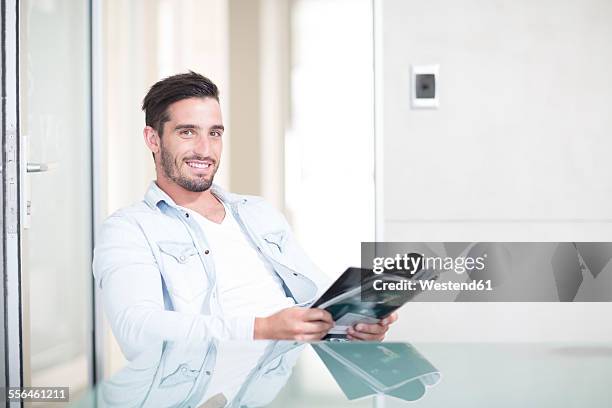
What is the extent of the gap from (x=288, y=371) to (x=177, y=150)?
1709 mm

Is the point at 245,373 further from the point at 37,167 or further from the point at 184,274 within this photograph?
the point at 37,167

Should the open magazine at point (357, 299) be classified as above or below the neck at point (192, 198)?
below

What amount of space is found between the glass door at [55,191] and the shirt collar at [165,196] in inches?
Result: 10.9

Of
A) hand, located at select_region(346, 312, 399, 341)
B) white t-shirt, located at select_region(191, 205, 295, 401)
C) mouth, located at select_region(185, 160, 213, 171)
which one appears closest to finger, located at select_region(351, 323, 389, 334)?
hand, located at select_region(346, 312, 399, 341)

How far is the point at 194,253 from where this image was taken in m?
2.48

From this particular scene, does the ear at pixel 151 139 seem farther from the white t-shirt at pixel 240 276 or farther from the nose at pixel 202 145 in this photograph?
the white t-shirt at pixel 240 276

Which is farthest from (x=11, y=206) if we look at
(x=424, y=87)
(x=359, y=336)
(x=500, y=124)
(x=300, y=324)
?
(x=500, y=124)

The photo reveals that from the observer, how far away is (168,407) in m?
0.84

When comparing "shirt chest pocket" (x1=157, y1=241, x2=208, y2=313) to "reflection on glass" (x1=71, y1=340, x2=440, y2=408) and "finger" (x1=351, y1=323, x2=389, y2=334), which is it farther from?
"reflection on glass" (x1=71, y1=340, x2=440, y2=408)

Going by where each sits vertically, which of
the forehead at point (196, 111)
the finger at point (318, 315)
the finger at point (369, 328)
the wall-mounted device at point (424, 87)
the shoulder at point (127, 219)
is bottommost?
the finger at point (369, 328)

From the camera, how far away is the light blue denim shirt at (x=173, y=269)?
2.05m

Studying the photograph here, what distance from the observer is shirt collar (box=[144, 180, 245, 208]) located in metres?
2.59

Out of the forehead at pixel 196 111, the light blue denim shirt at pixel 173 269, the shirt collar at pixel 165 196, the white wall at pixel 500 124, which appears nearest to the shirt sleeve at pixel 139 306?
the light blue denim shirt at pixel 173 269

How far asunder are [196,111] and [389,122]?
28.6 inches
